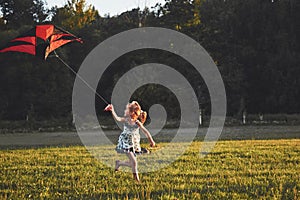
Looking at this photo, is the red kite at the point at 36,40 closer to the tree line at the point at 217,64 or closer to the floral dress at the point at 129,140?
the floral dress at the point at 129,140

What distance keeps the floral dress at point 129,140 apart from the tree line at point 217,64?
61.3 feet

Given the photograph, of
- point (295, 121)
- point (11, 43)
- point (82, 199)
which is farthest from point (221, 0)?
point (82, 199)

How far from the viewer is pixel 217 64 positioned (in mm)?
28812

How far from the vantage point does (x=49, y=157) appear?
10359 mm

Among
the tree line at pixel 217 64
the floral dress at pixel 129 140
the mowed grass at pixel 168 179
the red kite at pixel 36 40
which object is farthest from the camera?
the tree line at pixel 217 64

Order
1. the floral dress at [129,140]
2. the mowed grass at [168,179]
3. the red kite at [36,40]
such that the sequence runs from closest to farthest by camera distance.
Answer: the mowed grass at [168,179], the floral dress at [129,140], the red kite at [36,40]

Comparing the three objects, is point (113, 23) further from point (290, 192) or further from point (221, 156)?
point (290, 192)

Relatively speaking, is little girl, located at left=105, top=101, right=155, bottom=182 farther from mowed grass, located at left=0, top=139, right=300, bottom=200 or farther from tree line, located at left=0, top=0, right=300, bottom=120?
tree line, located at left=0, top=0, right=300, bottom=120

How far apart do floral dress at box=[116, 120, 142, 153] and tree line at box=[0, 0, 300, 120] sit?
1867cm

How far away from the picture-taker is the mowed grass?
576cm

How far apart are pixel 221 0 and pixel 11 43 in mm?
30707

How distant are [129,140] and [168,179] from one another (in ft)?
2.99

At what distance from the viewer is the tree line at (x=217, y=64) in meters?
28.1

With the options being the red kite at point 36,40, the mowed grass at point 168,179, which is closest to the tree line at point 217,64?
the mowed grass at point 168,179
